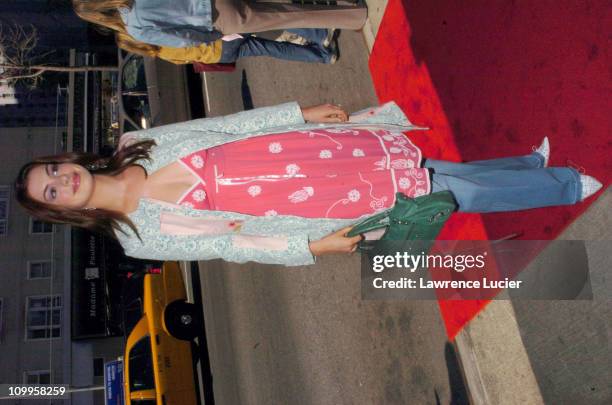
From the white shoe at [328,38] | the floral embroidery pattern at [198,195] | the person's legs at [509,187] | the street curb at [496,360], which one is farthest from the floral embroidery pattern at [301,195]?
the white shoe at [328,38]

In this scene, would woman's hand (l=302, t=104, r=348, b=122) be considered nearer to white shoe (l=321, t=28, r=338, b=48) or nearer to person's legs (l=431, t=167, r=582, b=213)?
person's legs (l=431, t=167, r=582, b=213)

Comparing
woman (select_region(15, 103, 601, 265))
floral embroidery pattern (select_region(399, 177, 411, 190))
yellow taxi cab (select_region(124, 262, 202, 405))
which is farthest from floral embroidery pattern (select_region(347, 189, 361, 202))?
yellow taxi cab (select_region(124, 262, 202, 405))

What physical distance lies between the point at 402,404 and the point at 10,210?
41.9 feet

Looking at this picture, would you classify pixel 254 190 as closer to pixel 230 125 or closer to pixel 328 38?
pixel 230 125

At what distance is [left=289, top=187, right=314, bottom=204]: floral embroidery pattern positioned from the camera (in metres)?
2.34

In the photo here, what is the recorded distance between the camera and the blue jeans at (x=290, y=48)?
4.84 m

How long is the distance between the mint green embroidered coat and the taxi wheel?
154 inches

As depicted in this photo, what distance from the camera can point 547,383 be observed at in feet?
9.77

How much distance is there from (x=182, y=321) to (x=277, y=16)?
3.92 m

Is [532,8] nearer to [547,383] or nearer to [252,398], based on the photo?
[547,383]

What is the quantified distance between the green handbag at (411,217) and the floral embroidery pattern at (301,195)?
0.95 feet

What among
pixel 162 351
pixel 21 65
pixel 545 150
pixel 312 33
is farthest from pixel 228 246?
pixel 21 65

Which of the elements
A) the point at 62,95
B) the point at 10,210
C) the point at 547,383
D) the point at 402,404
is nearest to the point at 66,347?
the point at 10,210

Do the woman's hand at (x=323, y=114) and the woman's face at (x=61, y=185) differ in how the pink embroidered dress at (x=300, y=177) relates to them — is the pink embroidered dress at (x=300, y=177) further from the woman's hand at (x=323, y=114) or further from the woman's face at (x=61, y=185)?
the woman's face at (x=61, y=185)
